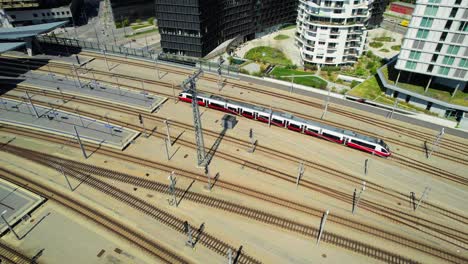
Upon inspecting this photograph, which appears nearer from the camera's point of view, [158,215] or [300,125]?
[158,215]

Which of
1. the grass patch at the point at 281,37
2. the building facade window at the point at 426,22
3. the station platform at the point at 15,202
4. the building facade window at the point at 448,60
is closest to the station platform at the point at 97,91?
the station platform at the point at 15,202

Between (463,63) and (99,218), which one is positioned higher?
(463,63)

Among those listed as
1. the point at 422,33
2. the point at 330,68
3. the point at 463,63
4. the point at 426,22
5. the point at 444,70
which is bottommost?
the point at 330,68

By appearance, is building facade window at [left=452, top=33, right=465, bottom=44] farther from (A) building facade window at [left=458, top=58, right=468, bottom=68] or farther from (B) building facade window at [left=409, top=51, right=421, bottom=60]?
(B) building facade window at [left=409, top=51, right=421, bottom=60]

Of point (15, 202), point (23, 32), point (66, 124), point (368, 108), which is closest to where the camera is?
point (15, 202)

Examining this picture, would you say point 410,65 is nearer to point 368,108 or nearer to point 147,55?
point 368,108

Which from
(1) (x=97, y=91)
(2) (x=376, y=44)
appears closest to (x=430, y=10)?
(2) (x=376, y=44)

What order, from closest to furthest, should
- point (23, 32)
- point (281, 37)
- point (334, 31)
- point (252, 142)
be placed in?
point (252, 142) → point (334, 31) → point (23, 32) → point (281, 37)

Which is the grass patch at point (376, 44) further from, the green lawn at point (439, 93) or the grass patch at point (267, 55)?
the green lawn at point (439, 93)
